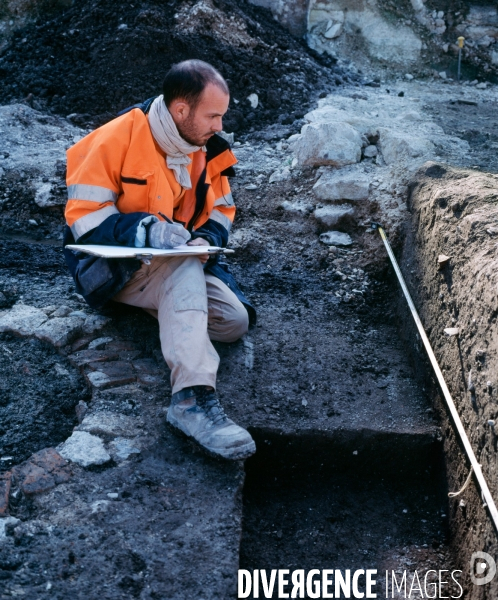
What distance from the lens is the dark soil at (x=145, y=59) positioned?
6.76m

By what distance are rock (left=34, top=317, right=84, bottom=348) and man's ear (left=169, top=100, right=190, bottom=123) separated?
1.28 meters

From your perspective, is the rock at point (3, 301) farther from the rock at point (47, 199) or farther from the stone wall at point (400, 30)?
the stone wall at point (400, 30)

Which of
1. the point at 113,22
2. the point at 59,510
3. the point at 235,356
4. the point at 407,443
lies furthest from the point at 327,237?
the point at 113,22

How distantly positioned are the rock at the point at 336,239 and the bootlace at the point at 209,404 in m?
2.21

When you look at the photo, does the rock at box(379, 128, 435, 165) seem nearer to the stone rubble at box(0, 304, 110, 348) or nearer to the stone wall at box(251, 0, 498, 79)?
the stone rubble at box(0, 304, 110, 348)

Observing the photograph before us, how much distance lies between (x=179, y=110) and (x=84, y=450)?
66.8 inches

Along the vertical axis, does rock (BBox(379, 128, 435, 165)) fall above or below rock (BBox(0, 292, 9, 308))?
above

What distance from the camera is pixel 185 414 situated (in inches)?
113

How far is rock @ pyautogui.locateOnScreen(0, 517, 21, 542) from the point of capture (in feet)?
7.73

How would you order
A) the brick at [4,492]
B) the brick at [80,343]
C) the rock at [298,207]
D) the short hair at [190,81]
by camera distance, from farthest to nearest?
the rock at [298,207], the brick at [80,343], the short hair at [190,81], the brick at [4,492]

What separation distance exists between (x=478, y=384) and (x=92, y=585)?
1.81 meters

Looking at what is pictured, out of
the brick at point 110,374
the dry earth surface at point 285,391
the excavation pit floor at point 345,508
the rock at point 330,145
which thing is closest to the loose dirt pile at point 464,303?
the dry earth surface at point 285,391

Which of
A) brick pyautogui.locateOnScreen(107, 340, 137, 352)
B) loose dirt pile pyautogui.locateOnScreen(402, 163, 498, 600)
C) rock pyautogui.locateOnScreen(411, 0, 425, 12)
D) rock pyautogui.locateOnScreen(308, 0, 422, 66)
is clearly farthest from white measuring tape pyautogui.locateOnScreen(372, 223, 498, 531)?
rock pyautogui.locateOnScreen(411, 0, 425, 12)

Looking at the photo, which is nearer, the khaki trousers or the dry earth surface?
the dry earth surface
